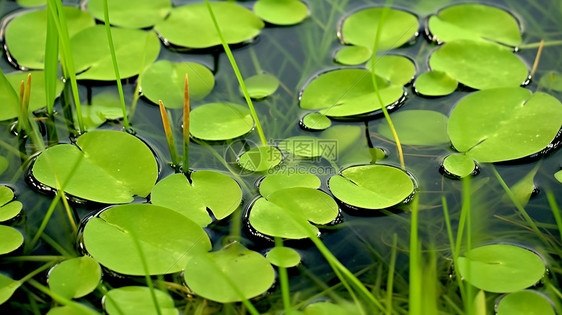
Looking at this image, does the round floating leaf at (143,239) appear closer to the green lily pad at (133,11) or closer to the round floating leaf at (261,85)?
the round floating leaf at (261,85)

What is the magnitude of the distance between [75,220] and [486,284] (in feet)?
2.13

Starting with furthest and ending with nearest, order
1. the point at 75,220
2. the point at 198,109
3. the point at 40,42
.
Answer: the point at 40,42, the point at 198,109, the point at 75,220

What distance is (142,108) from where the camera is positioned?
43.7 inches

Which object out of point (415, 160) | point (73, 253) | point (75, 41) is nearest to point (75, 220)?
point (73, 253)

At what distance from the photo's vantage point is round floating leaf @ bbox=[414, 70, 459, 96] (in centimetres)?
113

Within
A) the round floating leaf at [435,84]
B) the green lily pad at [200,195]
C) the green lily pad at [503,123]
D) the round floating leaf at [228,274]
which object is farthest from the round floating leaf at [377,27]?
the round floating leaf at [228,274]

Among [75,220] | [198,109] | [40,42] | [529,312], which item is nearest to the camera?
[529,312]

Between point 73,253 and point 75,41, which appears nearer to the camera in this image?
point 73,253

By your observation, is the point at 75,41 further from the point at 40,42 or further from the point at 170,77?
the point at 170,77

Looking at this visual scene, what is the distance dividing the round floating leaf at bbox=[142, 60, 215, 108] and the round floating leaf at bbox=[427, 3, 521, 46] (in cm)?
53

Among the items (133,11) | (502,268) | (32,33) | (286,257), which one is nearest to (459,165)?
(502,268)

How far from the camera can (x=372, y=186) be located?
948 millimetres

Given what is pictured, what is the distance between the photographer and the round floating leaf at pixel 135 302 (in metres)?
0.78

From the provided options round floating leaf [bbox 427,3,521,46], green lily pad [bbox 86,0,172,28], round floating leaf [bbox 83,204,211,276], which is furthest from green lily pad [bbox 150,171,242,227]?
round floating leaf [bbox 427,3,521,46]
